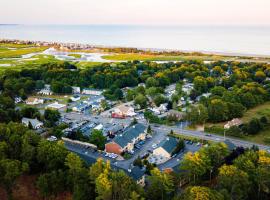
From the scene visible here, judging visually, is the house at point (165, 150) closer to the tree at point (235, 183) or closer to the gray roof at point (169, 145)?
the gray roof at point (169, 145)

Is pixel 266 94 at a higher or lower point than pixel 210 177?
higher

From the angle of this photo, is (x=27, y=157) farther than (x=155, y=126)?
No

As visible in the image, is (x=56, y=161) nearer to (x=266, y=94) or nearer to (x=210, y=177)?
(x=210, y=177)

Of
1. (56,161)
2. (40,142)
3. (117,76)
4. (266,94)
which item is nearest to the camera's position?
(56,161)

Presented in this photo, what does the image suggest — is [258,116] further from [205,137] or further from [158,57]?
[158,57]

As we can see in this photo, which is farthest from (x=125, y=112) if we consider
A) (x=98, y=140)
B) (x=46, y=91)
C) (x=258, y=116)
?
(x=46, y=91)

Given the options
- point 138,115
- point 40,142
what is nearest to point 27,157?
point 40,142
